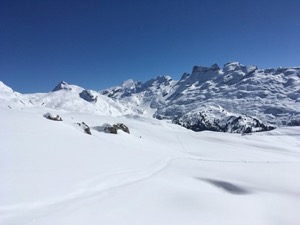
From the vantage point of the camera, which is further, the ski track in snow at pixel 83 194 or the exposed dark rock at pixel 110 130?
the exposed dark rock at pixel 110 130

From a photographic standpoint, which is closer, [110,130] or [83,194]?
[83,194]

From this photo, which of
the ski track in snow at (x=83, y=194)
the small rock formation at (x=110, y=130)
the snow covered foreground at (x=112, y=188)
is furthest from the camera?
the small rock formation at (x=110, y=130)

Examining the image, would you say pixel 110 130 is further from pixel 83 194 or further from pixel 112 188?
pixel 83 194

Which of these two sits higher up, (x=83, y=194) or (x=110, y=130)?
(x=110, y=130)

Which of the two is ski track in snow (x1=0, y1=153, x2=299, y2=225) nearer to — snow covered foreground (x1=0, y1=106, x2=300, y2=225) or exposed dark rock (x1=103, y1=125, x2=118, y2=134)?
snow covered foreground (x1=0, y1=106, x2=300, y2=225)

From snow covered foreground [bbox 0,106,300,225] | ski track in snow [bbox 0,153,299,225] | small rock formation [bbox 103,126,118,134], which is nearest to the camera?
ski track in snow [bbox 0,153,299,225]

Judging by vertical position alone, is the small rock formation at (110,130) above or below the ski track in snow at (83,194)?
above

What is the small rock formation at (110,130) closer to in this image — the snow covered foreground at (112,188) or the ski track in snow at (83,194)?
the snow covered foreground at (112,188)

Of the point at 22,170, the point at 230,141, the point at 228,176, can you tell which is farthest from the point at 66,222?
the point at 230,141

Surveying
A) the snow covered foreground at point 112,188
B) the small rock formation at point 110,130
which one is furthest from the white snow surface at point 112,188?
the small rock formation at point 110,130

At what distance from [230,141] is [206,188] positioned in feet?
87.0

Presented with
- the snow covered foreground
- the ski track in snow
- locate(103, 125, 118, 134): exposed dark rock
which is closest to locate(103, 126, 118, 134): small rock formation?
locate(103, 125, 118, 134): exposed dark rock

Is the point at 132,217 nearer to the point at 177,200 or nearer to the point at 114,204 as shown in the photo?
the point at 114,204

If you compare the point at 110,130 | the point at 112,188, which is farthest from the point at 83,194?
the point at 110,130
